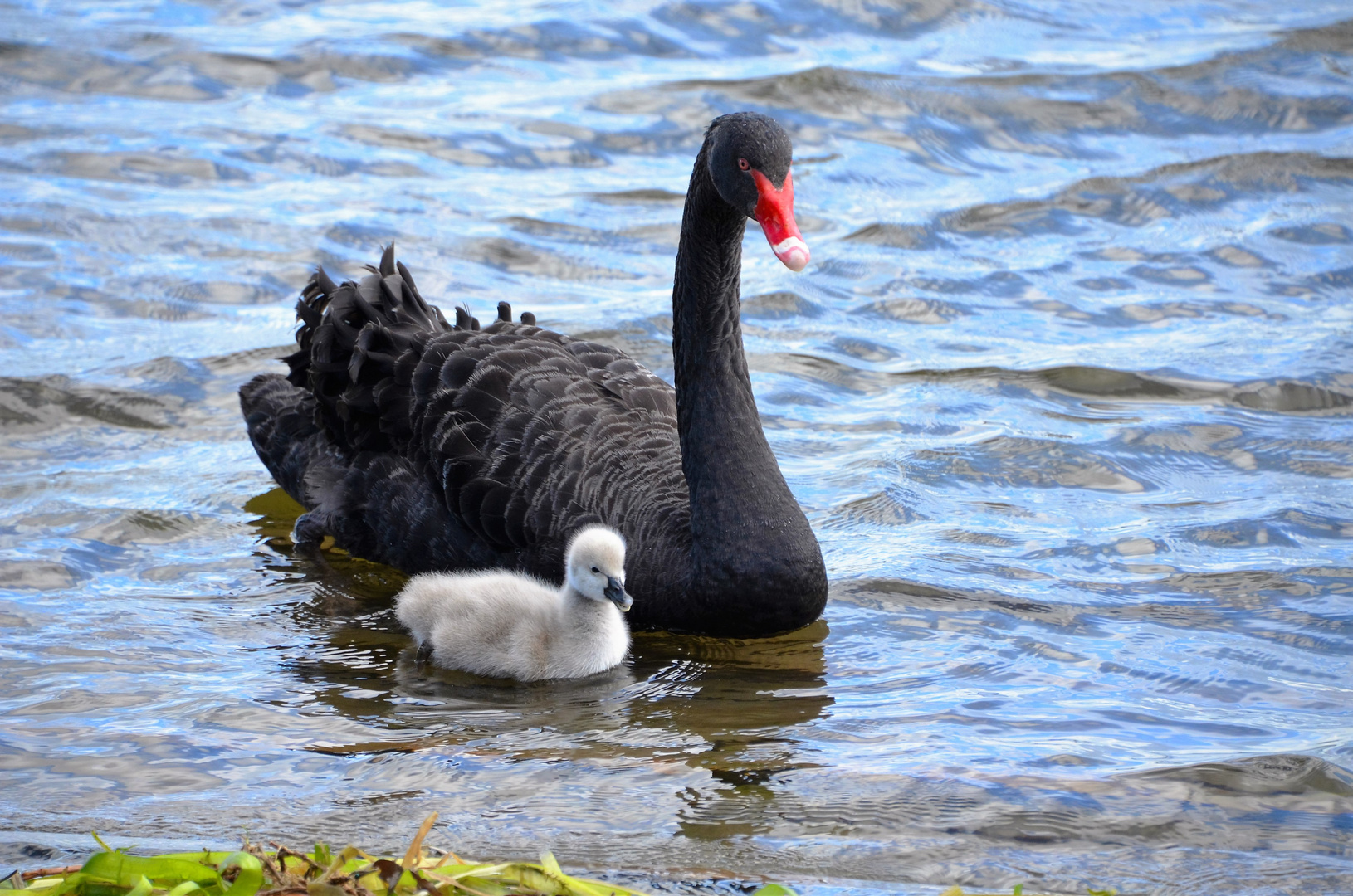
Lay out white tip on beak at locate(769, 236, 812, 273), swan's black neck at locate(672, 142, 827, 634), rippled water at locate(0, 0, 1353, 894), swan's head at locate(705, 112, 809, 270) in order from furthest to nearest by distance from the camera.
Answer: swan's black neck at locate(672, 142, 827, 634) < swan's head at locate(705, 112, 809, 270) < white tip on beak at locate(769, 236, 812, 273) < rippled water at locate(0, 0, 1353, 894)

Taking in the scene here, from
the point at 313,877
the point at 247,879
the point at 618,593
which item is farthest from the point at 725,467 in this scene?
the point at 247,879

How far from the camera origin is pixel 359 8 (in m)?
13.3

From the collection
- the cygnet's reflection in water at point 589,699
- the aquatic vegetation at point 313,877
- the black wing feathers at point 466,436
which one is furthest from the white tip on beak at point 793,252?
the aquatic vegetation at point 313,877

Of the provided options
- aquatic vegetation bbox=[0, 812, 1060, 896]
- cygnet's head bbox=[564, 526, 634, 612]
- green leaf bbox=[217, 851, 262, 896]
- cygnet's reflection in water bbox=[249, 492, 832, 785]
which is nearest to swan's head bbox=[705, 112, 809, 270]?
cygnet's head bbox=[564, 526, 634, 612]

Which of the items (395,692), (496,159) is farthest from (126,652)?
(496,159)

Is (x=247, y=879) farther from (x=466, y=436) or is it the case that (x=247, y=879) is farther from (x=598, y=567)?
(x=466, y=436)

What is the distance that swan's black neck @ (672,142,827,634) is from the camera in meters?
4.85

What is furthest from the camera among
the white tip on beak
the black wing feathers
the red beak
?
the black wing feathers

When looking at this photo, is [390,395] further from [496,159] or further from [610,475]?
[496,159]

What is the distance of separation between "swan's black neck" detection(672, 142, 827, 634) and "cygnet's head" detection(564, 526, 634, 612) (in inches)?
15.3

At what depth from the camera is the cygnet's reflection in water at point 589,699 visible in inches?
163

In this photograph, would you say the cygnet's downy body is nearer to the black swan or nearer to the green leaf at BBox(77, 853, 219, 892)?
the black swan

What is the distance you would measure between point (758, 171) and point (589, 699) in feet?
5.39

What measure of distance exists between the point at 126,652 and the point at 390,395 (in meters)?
1.37
